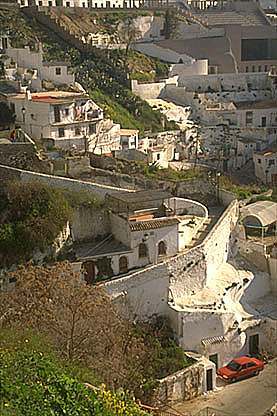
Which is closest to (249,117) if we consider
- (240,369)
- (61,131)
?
(61,131)

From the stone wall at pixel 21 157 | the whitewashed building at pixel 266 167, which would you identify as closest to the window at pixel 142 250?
the stone wall at pixel 21 157

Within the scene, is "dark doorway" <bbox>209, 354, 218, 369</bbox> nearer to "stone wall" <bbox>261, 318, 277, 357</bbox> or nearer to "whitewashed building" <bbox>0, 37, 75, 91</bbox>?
"stone wall" <bbox>261, 318, 277, 357</bbox>

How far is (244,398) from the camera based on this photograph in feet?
63.2

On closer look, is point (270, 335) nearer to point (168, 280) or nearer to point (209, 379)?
point (209, 379)

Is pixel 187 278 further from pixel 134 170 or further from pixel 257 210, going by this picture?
pixel 134 170

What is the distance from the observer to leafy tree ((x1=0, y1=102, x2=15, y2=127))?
31156 mm

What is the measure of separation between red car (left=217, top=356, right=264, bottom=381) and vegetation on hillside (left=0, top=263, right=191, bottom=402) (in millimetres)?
2014

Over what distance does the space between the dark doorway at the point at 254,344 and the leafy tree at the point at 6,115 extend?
1447cm

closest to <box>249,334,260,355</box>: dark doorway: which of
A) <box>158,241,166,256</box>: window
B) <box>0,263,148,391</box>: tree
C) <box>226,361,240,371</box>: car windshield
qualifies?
<box>226,361,240,371</box>: car windshield

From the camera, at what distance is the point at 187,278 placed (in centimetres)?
2197

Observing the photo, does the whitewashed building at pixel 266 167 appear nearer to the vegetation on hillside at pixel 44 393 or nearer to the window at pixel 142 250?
the window at pixel 142 250

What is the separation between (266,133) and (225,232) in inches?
624

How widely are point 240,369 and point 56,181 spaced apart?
26.0 feet

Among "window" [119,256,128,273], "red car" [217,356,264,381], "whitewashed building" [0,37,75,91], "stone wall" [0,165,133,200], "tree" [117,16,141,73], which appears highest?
→ "tree" [117,16,141,73]
